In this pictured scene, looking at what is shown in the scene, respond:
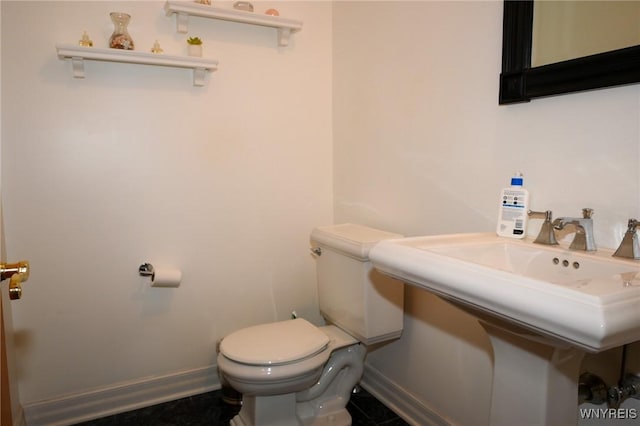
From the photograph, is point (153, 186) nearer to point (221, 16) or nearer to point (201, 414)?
point (221, 16)

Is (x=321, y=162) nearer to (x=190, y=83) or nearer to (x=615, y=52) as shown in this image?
(x=190, y=83)

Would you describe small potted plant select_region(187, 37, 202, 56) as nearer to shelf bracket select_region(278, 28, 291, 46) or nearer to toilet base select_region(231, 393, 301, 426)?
shelf bracket select_region(278, 28, 291, 46)

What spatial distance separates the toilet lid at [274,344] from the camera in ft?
4.98

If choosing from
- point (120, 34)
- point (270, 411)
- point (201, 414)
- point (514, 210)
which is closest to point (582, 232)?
point (514, 210)

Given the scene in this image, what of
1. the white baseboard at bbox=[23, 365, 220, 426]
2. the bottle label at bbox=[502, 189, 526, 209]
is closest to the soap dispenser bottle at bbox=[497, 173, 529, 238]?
the bottle label at bbox=[502, 189, 526, 209]

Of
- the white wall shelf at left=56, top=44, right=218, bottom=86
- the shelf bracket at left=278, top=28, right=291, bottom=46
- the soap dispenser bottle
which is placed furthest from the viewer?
the shelf bracket at left=278, top=28, right=291, bottom=46

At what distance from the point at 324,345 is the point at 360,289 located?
25cm

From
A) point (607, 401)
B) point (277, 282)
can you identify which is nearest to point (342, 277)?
point (277, 282)

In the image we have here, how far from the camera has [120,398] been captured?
190 cm

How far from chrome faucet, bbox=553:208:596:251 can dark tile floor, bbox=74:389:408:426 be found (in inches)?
43.3

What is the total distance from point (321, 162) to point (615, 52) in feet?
4.56

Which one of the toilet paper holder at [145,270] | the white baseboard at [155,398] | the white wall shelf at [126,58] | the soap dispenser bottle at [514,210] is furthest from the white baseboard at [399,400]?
the white wall shelf at [126,58]

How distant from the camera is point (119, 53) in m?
1.66

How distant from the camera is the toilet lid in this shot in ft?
4.98
